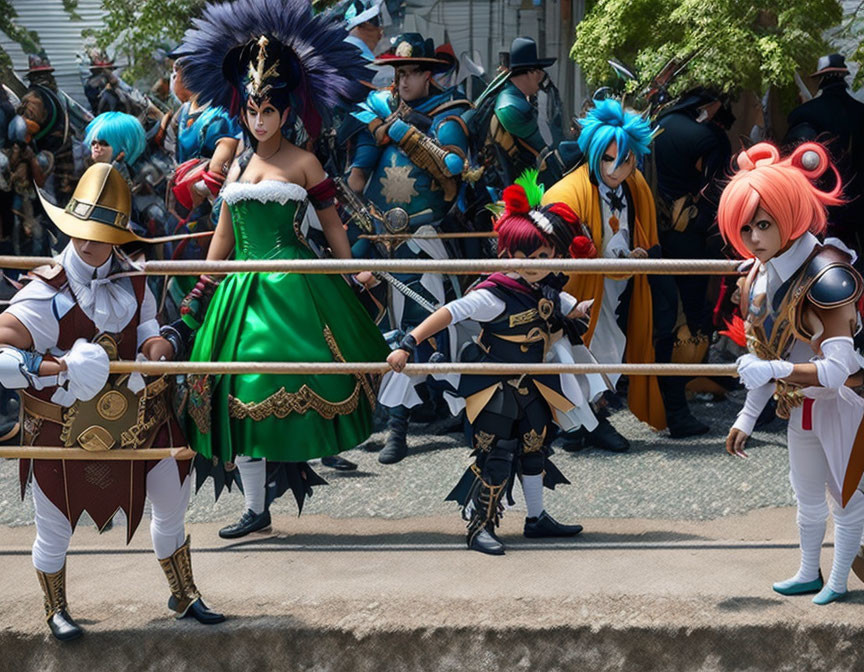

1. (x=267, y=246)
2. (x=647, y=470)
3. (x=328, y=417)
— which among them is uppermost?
(x=267, y=246)

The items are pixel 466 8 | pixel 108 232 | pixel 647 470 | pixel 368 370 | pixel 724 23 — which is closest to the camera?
pixel 108 232

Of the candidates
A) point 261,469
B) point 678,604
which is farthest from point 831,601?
point 261,469

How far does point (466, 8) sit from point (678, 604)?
6.83 m

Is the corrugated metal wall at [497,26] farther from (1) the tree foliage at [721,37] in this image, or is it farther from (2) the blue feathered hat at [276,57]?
(2) the blue feathered hat at [276,57]

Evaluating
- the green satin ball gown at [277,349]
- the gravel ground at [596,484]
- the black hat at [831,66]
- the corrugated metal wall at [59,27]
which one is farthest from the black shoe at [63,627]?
the corrugated metal wall at [59,27]

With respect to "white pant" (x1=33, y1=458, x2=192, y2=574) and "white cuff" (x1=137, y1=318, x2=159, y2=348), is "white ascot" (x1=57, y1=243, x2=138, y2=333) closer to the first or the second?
"white cuff" (x1=137, y1=318, x2=159, y2=348)

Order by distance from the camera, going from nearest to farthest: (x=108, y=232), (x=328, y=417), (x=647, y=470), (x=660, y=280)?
(x=108, y=232), (x=328, y=417), (x=647, y=470), (x=660, y=280)

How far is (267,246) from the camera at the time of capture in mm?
4836

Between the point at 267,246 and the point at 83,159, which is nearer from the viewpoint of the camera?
the point at 267,246

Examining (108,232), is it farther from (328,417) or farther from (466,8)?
(466,8)

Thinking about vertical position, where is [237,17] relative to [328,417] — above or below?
above

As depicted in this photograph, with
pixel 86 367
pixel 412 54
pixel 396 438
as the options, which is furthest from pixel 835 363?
pixel 412 54

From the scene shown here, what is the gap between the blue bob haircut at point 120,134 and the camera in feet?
24.1

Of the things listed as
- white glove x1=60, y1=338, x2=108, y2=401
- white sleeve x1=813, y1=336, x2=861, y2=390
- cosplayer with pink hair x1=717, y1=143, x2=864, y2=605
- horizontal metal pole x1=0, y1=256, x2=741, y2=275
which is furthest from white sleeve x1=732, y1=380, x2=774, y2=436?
white glove x1=60, y1=338, x2=108, y2=401
